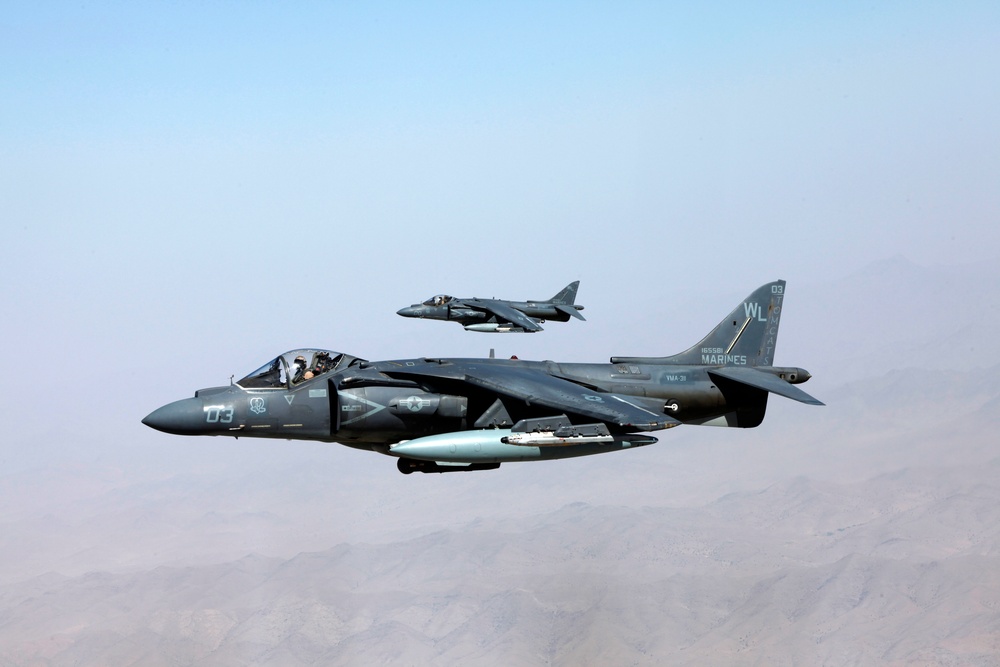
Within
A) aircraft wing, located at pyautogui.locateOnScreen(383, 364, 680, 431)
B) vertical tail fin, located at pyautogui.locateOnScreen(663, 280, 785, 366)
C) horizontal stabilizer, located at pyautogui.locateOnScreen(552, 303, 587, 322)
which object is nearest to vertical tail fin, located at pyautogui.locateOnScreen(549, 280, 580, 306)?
horizontal stabilizer, located at pyautogui.locateOnScreen(552, 303, 587, 322)

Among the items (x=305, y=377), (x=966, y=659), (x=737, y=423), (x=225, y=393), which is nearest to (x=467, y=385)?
(x=305, y=377)

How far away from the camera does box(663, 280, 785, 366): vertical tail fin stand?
3794cm

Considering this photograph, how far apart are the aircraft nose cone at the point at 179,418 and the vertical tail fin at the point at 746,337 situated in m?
15.3

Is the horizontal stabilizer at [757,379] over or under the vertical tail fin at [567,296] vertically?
under

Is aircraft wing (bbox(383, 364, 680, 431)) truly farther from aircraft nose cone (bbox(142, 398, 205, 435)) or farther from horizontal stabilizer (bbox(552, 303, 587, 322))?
horizontal stabilizer (bbox(552, 303, 587, 322))

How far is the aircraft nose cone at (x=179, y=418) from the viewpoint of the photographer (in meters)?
→ 31.4

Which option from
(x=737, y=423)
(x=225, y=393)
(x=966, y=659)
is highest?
(x=225, y=393)

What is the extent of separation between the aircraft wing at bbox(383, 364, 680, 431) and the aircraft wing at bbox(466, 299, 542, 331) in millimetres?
33573

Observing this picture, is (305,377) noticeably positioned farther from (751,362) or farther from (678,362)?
(751,362)

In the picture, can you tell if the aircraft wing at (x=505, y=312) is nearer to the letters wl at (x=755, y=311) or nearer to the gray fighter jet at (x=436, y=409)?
the letters wl at (x=755, y=311)

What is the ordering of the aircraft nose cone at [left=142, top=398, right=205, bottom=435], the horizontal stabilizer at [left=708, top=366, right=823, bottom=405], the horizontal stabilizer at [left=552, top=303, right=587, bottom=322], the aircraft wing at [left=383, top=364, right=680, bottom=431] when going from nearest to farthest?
the aircraft wing at [left=383, top=364, right=680, bottom=431]
the aircraft nose cone at [left=142, top=398, right=205, bottom=435]
the horizontal stabilizer at [left=708, top=366, right=823, bottom=405]
the horizontal stabilizer at [left=552, top=303, right=587, bottom=322]

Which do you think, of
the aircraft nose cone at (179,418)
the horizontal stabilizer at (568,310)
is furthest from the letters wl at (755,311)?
the horizontal stabilizer at (568,310)

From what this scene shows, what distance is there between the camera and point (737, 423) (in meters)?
37.7

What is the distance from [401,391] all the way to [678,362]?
32.5 feet
